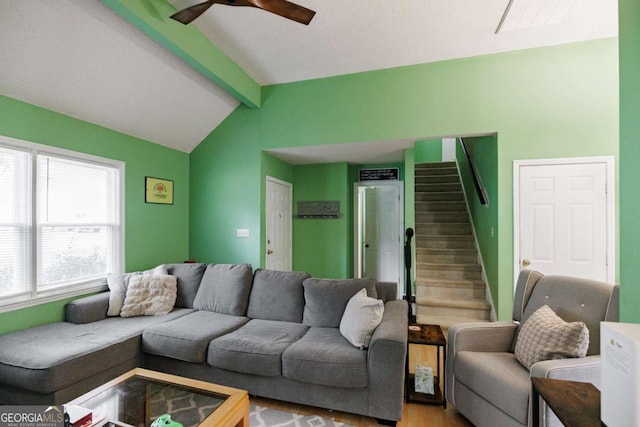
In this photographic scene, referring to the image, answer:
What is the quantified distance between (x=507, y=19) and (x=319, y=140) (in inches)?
84.8

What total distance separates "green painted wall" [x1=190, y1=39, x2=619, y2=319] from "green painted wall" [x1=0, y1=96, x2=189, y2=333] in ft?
0.79

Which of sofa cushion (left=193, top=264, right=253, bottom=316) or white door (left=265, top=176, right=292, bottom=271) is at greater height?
white door (left=265, top=176, right=292, bottom=271)

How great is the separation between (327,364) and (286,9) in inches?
93.4

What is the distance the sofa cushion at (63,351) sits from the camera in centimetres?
180

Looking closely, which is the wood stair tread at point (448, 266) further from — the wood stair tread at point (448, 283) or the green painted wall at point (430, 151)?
the green painted wall at point (430, 151)

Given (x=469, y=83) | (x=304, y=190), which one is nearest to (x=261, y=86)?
(x=304, y=190)

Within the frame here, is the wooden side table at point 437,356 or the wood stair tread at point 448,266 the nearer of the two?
the wooden side table at point 437,356

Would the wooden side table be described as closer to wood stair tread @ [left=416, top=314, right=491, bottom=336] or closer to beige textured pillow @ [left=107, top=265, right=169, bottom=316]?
wood stair tread @ [left=416, top=314, right=491, bottom=336]

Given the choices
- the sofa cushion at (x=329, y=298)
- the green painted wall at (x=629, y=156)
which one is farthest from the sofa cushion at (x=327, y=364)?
the green painted wall at (x=629, y=156)

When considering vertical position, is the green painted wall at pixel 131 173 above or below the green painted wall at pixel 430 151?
below

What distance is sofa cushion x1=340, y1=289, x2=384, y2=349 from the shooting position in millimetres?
2031

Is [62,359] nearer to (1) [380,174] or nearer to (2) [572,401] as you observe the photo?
(2) [572,401]

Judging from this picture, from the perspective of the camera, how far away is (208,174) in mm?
4145

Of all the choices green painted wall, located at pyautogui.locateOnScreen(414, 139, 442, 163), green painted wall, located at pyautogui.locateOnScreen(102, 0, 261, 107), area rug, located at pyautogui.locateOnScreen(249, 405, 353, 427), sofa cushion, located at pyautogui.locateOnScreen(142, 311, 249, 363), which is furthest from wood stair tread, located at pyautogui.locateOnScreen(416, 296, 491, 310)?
green painted wall, located at pyautogui.locateOnScreen(414, 139, 442, 163)
